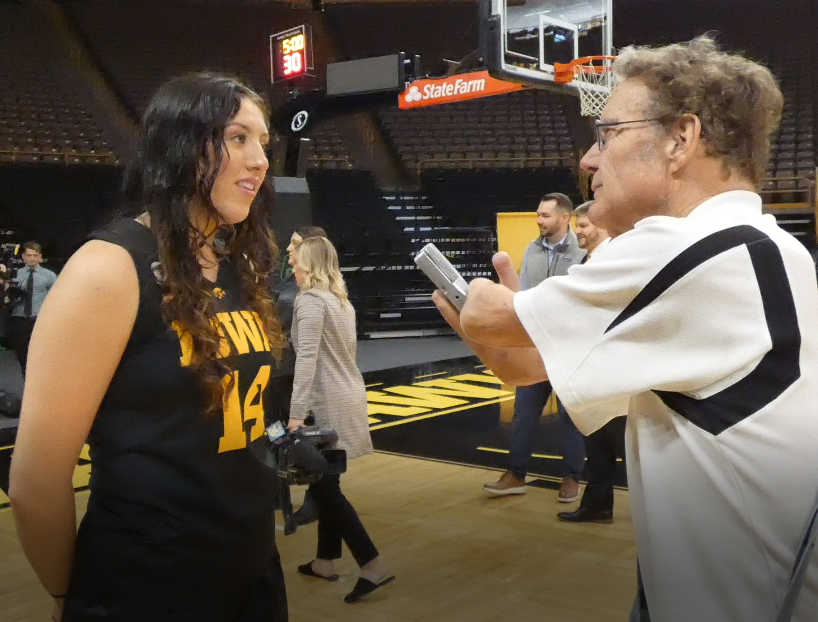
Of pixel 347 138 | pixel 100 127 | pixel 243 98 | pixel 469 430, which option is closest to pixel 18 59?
pixel 100 127

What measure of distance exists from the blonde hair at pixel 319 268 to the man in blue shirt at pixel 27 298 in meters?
4.22

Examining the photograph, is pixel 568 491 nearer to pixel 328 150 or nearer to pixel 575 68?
pixel 575 68

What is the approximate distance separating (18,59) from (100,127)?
2218 mm

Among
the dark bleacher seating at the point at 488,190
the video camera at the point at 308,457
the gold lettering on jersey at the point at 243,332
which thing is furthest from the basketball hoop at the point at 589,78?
the dark bleacher seating at the point at 488,190

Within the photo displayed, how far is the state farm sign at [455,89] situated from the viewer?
406 inches

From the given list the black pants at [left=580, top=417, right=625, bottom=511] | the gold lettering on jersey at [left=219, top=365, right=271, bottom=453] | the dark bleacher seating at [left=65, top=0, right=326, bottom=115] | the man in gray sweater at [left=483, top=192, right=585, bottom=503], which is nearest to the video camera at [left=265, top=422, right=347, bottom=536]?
the gold lettering on jersey at [left=219, top=365, right=271, bottom=453]

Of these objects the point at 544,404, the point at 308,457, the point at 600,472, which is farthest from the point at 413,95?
the point at 308,457

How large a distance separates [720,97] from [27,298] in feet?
22.8

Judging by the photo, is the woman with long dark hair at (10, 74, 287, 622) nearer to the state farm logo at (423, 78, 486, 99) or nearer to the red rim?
the red rim

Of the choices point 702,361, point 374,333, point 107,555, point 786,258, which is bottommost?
point 374,333

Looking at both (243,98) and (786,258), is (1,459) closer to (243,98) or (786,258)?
(243,98)

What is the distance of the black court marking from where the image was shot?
107 centimetres

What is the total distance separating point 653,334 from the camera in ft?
3.61

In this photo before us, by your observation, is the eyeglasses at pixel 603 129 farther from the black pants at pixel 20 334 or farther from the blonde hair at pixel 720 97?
the black pants at pixel 20 334
